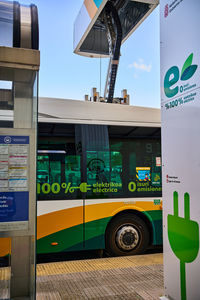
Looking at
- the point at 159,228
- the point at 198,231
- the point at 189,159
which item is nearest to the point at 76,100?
the point at 159,228

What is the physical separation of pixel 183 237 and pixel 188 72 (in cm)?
165

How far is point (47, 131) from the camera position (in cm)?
611

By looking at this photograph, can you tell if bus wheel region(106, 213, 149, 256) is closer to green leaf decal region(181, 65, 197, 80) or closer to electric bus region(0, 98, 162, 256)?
electric bus region(0, 98, 162, 256)

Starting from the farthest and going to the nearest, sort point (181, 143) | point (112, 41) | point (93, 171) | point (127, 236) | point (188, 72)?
point (112, 41) → point (127, 236) → point (93, 171) → point (181, 143) → point (188, 72)

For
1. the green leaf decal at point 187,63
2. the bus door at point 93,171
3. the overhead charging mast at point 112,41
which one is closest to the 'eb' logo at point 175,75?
the green leaf decal at point 187,63

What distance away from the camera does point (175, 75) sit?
3.38 m

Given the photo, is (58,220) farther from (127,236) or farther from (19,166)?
(19,166)

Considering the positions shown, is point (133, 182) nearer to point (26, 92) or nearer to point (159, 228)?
point (159, 228)

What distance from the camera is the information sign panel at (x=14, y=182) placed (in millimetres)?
2654

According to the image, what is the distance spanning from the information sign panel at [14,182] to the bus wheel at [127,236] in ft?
13.1

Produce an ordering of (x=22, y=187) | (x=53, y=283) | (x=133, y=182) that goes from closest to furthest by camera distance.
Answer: (x=22, y=187) < (x=53, y=283) < (x=133, y=182)

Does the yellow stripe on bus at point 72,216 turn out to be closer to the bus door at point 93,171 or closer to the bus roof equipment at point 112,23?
the bus door at point 93,171

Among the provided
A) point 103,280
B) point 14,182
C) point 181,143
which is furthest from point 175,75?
point 103,280

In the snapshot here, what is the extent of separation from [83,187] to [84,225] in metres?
0.74
